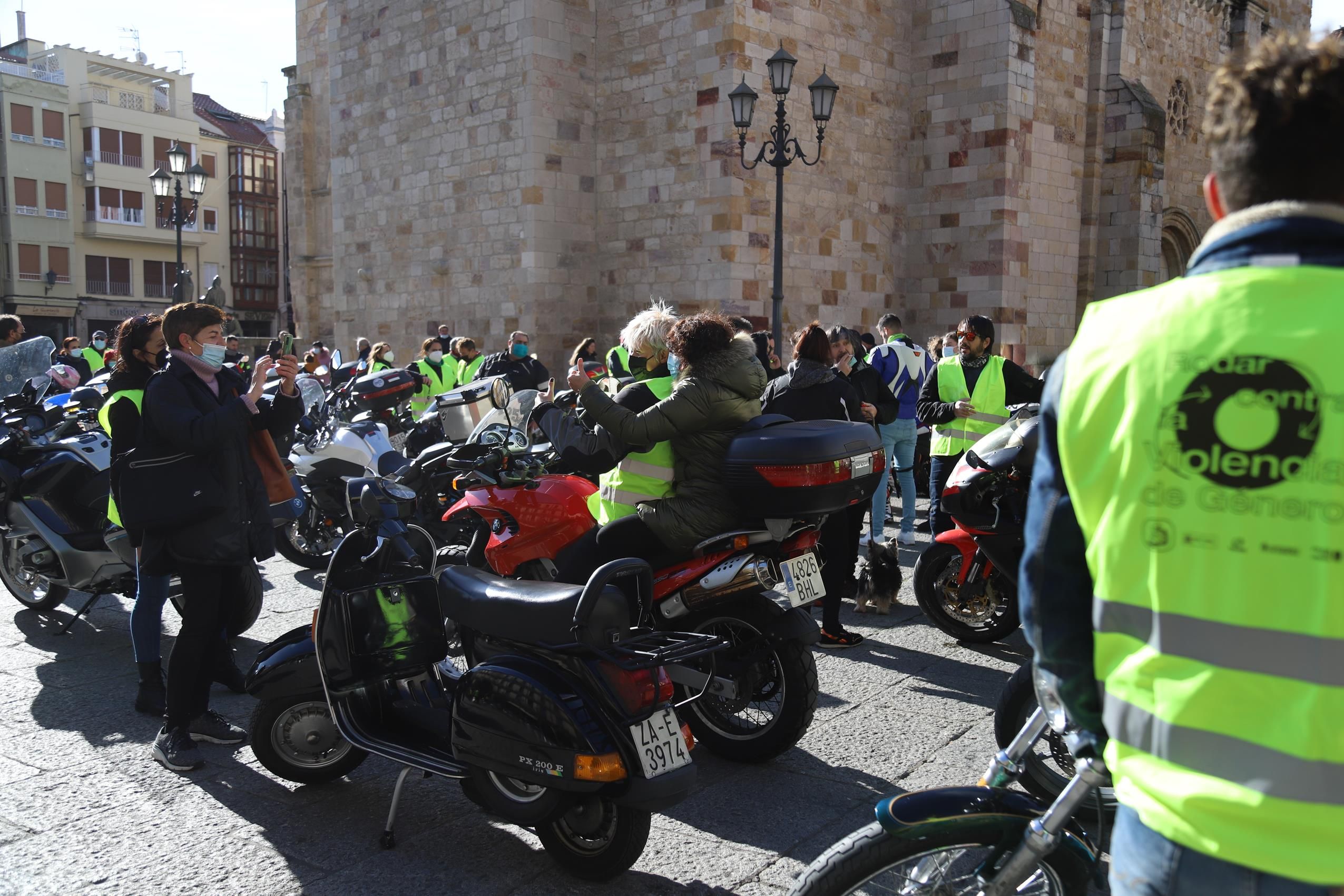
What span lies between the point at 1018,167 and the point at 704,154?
16.8ft

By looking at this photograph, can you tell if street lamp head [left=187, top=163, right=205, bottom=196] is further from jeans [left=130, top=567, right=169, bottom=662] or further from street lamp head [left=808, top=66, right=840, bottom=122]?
jeans [left=130, top=567, right=169, bottom=662]

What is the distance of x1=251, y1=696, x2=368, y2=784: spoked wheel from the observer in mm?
3793

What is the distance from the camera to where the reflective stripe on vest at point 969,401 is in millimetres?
6688

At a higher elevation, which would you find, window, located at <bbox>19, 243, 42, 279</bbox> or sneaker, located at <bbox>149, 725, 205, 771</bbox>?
window, located at <bbox>19, 243, 42, 279</bbox>

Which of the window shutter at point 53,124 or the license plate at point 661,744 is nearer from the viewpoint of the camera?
the license plate at point 661,744

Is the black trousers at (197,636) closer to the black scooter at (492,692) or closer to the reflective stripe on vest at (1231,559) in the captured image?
the black scooter at (492,692)

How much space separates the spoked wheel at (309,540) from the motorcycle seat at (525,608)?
4692mm

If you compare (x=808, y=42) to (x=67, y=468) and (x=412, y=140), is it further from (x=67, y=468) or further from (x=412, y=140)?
(x=67, y=468)

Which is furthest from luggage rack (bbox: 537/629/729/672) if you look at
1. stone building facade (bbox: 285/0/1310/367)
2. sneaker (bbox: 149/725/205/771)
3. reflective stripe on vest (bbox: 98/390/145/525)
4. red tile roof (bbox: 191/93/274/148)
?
red tile roof (bbox: 191/93/274/148)

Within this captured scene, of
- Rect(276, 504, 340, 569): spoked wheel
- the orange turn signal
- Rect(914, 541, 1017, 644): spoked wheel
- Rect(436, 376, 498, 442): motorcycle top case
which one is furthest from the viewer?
Rect(276, 504, 340, 569): spoked wheel

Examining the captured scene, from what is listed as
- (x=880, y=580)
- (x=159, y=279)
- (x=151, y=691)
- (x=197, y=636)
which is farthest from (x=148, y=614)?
(x=159, y=279)

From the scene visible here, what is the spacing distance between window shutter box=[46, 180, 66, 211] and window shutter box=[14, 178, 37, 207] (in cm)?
47

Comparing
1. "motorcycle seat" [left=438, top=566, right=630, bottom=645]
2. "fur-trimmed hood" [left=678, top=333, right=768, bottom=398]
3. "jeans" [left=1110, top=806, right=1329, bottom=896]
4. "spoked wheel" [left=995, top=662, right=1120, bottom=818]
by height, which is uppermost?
"fur-trimmed hood" [left=678, top=333, right=768, bottom=398]

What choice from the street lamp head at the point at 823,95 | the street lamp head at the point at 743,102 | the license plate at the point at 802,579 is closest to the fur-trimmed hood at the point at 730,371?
the license plate at the point at 802,579
